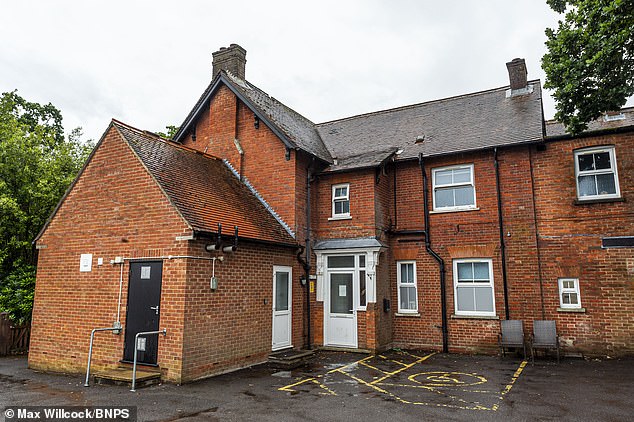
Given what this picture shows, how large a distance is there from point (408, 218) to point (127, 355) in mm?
8799

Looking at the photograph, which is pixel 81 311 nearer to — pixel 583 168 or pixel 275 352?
pixel 275 352

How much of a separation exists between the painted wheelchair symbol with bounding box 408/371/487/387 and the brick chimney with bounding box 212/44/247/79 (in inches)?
487

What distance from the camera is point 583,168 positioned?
12.2 m

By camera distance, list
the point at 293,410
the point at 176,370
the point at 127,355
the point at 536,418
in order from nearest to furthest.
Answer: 1. the point at 536,418
2. the point at 293,410
3. the point at 176,370
4. the point at 127,355

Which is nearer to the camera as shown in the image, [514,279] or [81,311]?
[81,311]

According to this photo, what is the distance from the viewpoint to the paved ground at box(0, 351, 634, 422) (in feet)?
22.5

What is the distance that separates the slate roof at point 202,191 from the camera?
1015cm

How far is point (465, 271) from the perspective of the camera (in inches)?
512

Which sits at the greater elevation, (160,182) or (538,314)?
(160,182)

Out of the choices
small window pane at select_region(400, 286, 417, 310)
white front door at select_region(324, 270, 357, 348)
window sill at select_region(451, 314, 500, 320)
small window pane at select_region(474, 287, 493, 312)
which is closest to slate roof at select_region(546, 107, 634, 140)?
small window pane at select_region(474, 287, 493, 312)

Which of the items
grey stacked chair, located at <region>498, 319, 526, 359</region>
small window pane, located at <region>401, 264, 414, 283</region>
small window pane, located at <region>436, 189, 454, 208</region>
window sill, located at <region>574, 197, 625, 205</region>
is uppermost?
small window pane, located at <region>436, 189, 454, 208</region>

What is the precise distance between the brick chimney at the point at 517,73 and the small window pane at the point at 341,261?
28.1ft

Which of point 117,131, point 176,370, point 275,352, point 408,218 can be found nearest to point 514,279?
point 408,218

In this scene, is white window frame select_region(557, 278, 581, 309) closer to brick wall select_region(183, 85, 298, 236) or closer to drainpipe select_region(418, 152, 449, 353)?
drainpipe select_region(418, 152, 449, 353)
